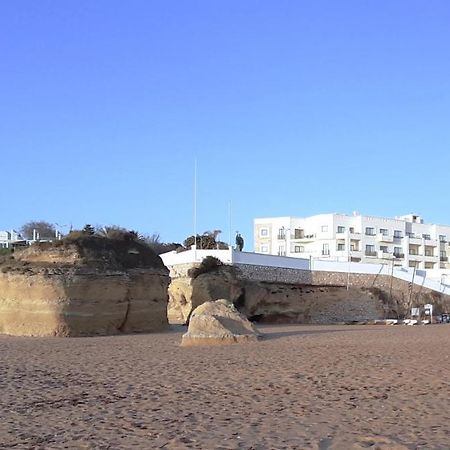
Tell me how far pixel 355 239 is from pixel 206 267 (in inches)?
1990

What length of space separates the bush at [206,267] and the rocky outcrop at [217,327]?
73.0 feet

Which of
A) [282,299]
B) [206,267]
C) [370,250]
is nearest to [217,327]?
[206,267]

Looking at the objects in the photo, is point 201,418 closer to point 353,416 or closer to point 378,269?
point 353,416

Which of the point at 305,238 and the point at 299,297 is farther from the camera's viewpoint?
the point at 305,238

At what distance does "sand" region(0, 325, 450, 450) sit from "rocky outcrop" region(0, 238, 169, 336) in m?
8.09

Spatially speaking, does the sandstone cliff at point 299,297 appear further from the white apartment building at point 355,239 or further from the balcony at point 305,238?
the balcony at point 305,238

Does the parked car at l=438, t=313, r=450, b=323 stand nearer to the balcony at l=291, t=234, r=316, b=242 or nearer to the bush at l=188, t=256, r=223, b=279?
the bush at l=188, t=256, r=223, b=279

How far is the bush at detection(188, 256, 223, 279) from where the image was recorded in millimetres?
44812

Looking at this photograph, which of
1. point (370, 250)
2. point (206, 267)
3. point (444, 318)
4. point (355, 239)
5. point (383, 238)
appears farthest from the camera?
point (383, 238)

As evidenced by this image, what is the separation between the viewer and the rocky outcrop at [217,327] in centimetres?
2080

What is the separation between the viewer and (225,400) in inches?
395

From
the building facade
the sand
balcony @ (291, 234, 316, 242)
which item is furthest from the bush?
balcony @ (291, 234, 316, 242)

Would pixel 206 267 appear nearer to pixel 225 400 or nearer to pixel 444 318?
pixel 444 318

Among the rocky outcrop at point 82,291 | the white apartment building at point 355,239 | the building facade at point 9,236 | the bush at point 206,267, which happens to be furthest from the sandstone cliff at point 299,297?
the building facade at point 9,236
